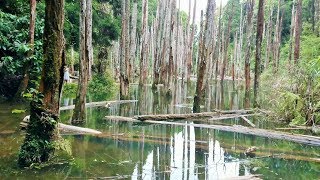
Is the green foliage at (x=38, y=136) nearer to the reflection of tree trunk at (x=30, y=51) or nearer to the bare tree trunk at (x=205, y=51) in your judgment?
the bare tree trunk at (x=205, y=51)

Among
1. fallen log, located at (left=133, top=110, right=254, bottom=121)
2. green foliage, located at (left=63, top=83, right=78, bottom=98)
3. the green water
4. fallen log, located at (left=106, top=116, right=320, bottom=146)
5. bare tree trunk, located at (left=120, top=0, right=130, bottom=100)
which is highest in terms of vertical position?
bare tree trunk, located at (left=120, top=0, right=130, bottom=100)

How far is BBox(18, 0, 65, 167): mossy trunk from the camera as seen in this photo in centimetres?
674

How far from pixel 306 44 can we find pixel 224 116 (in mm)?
13436

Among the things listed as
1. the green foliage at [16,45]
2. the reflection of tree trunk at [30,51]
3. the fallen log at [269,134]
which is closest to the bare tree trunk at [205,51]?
the fallen log at [269,134]

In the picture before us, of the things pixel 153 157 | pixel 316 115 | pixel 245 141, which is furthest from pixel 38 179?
pixel 316 115

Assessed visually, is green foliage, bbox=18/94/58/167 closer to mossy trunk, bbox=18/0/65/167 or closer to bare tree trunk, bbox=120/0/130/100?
mossy trunk, bbox=18/0/65/167

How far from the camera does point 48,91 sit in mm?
6844

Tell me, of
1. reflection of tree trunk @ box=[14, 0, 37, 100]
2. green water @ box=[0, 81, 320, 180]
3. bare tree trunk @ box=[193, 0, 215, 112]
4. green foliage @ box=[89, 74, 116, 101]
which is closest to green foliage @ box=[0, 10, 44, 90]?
reflection of tree trunk @ box=[14, 0, 37, 100]

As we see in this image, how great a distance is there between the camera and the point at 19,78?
1680cm

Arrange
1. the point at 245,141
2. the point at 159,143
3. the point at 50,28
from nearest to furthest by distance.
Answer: the point at 50,28, the point at 159,143, the point at 245,141

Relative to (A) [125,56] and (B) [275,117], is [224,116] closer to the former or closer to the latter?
(B) [275,117]

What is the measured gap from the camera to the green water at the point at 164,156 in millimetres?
6594

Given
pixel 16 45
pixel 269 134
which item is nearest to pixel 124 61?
pixel 16 45

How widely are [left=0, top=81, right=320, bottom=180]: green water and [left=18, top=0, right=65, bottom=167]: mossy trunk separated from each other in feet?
1.37
